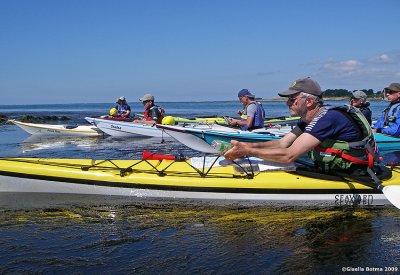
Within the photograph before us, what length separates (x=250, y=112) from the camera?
1007 centimetres

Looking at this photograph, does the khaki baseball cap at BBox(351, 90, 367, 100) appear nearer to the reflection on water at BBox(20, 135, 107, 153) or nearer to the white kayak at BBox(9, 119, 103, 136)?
the reflection on water at BBox(20, 135, 107, 153)

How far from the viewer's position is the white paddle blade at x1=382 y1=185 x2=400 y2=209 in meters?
4.71

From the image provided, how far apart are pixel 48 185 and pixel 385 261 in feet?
14.6

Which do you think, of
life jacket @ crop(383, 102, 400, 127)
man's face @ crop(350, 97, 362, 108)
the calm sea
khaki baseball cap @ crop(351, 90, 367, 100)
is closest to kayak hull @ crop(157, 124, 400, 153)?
life jacket @ crop(383, 102, 400, 127)

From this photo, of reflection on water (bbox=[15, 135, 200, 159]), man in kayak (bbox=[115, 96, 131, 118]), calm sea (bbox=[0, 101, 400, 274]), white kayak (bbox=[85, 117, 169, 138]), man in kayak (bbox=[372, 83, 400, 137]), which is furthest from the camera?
man in kayak (bbox=[115, 96, 131, 118])

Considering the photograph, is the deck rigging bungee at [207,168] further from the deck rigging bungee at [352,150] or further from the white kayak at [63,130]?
the white kayak at [63,130]

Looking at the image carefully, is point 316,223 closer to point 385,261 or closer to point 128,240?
point 385,261

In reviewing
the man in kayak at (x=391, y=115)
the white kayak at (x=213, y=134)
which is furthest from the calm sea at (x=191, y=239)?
the white kayak at (x=213, y=134)

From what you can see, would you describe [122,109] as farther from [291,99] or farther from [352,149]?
[352,149]

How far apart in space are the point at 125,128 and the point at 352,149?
12.0 metres

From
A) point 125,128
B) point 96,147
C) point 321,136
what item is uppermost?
point 321,136

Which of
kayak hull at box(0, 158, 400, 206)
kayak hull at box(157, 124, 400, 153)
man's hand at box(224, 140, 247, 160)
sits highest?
man's hand at box(224, 140, 247, 160)

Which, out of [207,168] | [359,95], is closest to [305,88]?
[207,168]

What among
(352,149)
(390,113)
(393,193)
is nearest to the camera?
(393,193)
